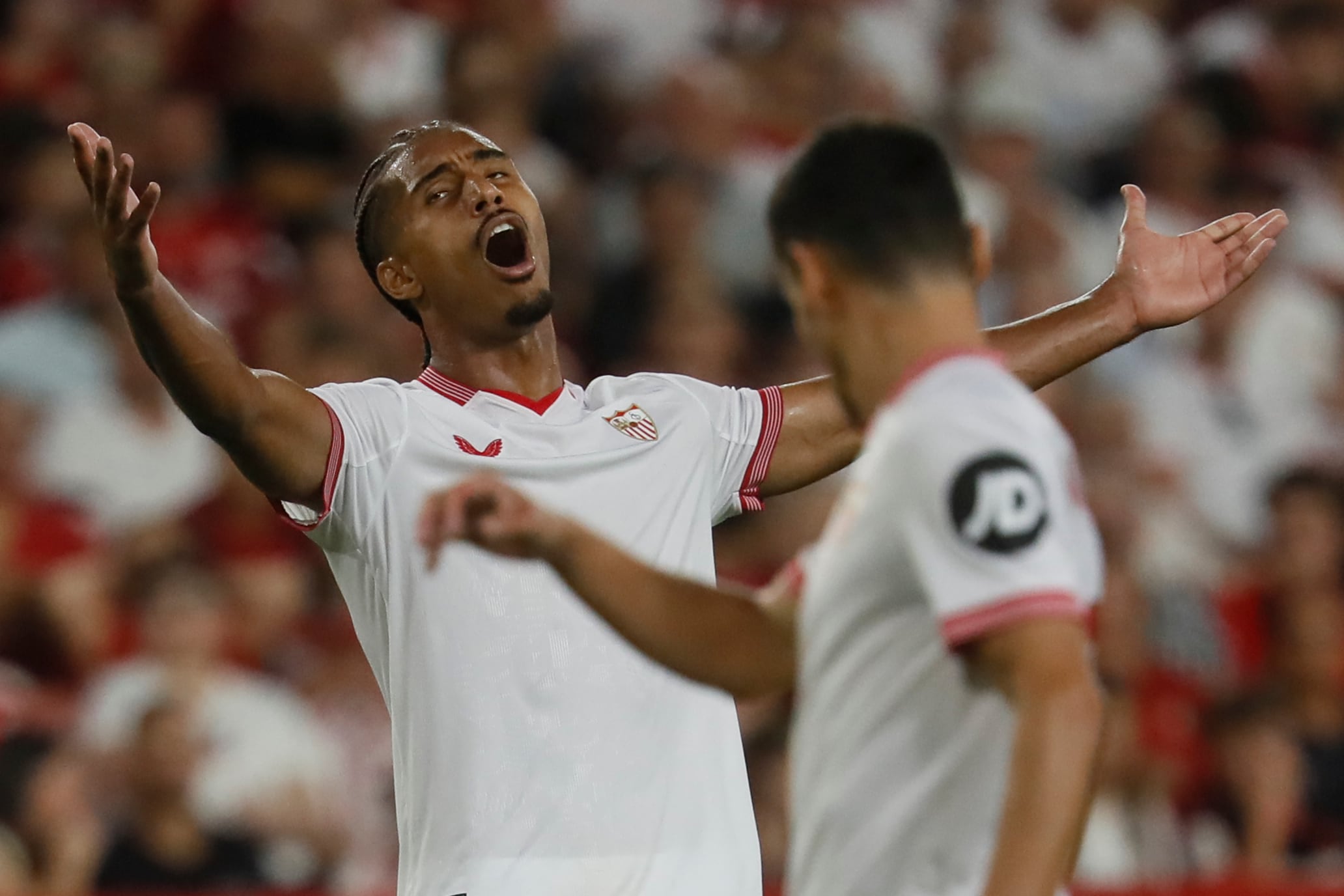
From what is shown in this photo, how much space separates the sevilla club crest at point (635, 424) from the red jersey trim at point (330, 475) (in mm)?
554

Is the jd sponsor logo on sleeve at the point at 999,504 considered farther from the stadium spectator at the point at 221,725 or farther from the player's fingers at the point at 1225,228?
the stadium spectator at the point at 221,725

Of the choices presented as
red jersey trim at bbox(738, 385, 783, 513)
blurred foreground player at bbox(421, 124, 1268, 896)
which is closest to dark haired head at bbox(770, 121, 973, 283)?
blurred foreground player at bbox(421, 124, 1268, 896)

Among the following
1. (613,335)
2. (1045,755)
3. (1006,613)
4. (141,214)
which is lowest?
(1045,755)

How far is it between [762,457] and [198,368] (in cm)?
122

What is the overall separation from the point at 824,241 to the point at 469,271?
1.61m

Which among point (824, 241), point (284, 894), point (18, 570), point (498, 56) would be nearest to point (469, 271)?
point (824, 241)

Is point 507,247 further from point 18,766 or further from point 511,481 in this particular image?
point 18,766

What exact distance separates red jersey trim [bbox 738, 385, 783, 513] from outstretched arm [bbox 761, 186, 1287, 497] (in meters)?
0.03

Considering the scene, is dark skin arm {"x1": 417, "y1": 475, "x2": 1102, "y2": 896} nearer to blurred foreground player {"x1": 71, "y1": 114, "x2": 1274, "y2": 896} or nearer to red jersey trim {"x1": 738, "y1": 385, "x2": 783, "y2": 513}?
blurred foreground player {"x1": 71, "y1": 114, "x2": 1274, "y2": 896}

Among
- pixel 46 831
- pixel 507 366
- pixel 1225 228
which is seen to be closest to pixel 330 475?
pixel 507 366

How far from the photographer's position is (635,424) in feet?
13.2

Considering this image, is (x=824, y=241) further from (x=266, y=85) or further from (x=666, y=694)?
(x=266, y=85)

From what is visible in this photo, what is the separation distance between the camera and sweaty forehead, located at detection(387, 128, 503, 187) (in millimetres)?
4176

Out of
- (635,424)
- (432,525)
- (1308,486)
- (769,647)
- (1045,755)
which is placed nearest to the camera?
(1045,755)
